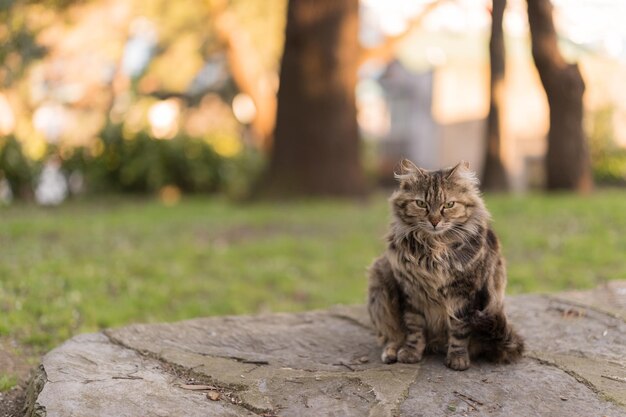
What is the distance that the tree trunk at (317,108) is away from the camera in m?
13.1

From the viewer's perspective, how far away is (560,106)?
12508 mm

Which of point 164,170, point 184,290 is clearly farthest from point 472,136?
point 184,290

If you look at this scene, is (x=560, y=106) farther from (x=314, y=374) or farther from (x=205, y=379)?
(x=205, y=379)

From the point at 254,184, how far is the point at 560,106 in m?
5.91

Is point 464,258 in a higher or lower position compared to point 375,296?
higher

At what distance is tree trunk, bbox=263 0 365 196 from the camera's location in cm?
1306

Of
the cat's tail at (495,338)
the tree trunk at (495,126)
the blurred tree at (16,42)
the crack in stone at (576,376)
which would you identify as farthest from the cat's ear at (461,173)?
the blurred tree at (16,42)

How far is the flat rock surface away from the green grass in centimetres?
164

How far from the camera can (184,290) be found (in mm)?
7410

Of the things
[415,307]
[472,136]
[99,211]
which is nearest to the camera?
[415,307]

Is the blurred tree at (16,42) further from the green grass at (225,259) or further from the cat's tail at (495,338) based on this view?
the cat's tail at (495,338)

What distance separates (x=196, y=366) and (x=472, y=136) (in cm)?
2747

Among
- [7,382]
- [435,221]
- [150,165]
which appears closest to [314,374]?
[435,221]

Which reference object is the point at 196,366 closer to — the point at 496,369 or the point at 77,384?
the point at 77,384
